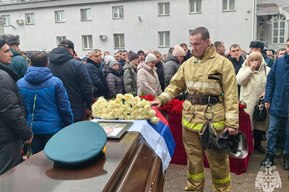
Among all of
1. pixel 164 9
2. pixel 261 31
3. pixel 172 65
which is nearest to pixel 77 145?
pixel 172 65

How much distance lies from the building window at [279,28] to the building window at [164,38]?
8.62 meters

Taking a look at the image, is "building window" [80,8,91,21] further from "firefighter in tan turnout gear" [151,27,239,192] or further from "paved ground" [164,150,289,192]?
"firefighter in tan turnout gear" [151,27,239,192]

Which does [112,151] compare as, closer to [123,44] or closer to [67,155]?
[67,155]

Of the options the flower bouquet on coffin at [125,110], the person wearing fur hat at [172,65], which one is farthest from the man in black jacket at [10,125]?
the person wearing fur hat at [172,65]

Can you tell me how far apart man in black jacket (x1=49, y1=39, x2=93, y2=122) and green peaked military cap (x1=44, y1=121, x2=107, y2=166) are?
2317mm

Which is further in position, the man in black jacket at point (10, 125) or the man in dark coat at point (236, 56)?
the man in dark coat at point (236, 56)

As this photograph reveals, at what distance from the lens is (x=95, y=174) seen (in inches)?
64.7

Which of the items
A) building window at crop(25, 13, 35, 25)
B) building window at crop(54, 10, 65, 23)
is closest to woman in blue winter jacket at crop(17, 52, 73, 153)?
building window at crop(54, 10, 65, 23)

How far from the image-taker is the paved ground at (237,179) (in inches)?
151

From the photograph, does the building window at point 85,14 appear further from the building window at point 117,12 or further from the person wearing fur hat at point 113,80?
the person wearing fur hat at point 113,80

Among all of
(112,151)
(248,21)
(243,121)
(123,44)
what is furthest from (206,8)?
(112,151)

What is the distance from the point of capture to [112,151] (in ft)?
6.62

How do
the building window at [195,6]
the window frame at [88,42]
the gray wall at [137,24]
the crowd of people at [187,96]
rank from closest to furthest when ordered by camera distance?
the crowd of people at [187,96] < the gray wall at [137,24] < the building window at [195,6] < the window frame at [88,42]

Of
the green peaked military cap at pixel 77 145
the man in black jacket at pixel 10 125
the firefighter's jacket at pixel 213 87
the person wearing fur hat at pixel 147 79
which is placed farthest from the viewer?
the person wearing fur hat at pixel 147 79
